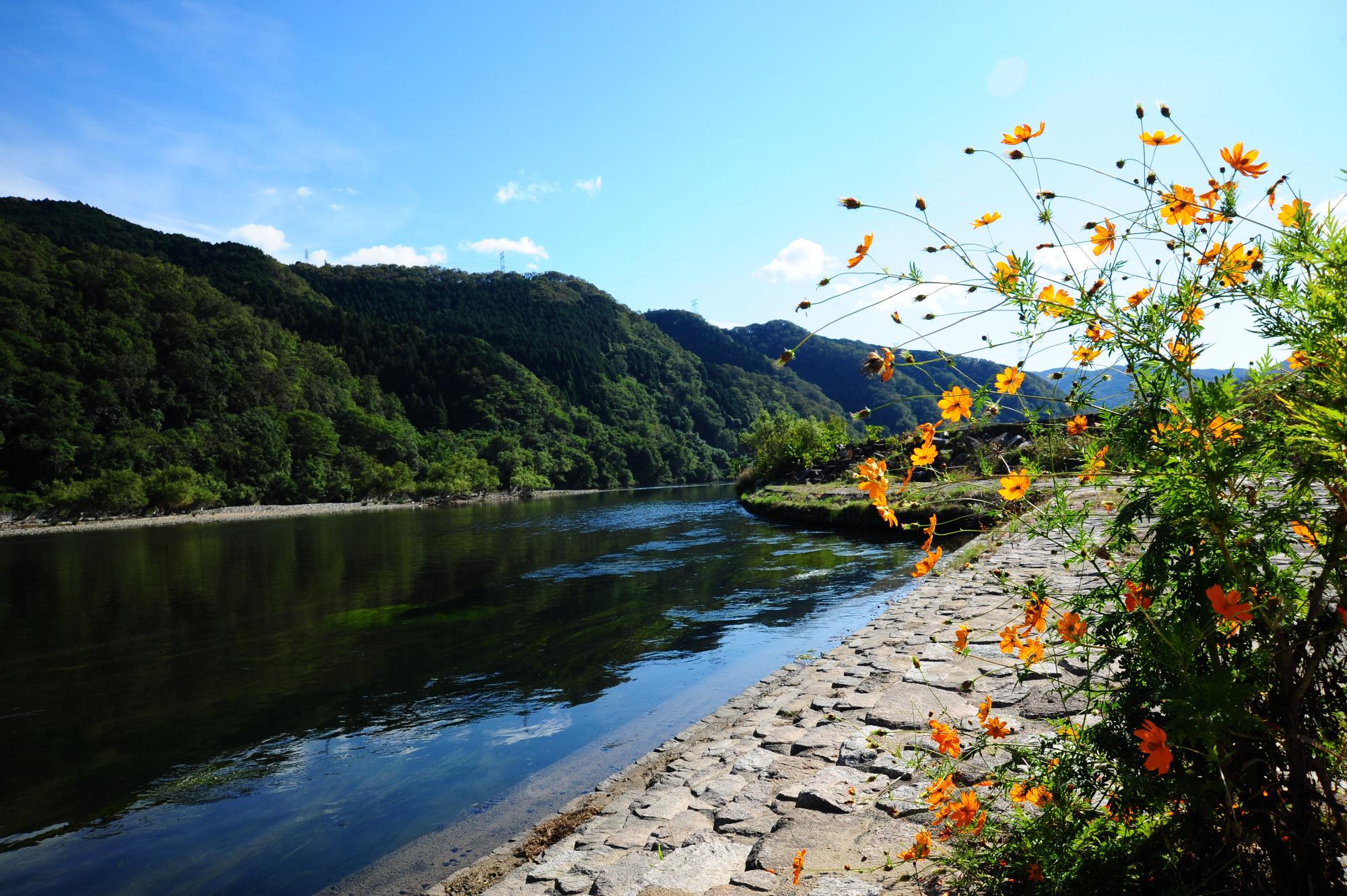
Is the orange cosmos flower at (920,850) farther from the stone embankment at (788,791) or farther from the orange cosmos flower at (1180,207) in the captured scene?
the orange cosmos flower at (1180,207)

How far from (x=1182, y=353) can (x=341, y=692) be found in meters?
8.70

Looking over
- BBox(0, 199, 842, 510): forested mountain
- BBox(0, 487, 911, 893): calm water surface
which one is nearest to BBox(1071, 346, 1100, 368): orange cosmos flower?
BBox(0, 487, 911, 893): calm water surface

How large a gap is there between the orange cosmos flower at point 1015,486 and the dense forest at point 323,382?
49 centimetres

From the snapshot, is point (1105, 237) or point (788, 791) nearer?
point (1105, 237)

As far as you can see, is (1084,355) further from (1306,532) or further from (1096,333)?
(1306,532)

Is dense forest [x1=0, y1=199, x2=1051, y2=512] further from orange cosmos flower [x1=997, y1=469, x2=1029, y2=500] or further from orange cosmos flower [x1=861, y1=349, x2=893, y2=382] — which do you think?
orange cosmos flower [x1=997, y1=469, x2=1029, y2=500]

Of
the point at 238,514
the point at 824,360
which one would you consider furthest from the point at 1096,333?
the point at 824,360

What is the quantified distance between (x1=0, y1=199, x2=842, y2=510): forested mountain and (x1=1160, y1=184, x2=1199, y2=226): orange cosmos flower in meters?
64.1

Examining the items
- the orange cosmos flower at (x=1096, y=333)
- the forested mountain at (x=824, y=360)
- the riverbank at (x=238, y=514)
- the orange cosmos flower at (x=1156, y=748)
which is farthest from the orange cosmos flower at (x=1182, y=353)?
the forested mountain at (x=824, y=360)

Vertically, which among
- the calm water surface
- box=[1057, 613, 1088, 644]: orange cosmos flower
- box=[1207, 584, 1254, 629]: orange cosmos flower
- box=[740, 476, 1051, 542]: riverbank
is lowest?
the calm water surface

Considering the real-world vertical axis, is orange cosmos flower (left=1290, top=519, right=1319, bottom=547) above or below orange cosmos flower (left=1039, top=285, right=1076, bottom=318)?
below

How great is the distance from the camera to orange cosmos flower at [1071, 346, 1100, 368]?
2.12 metres

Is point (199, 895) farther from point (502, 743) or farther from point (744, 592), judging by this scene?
point (744, 592)

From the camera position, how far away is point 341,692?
8.20m
